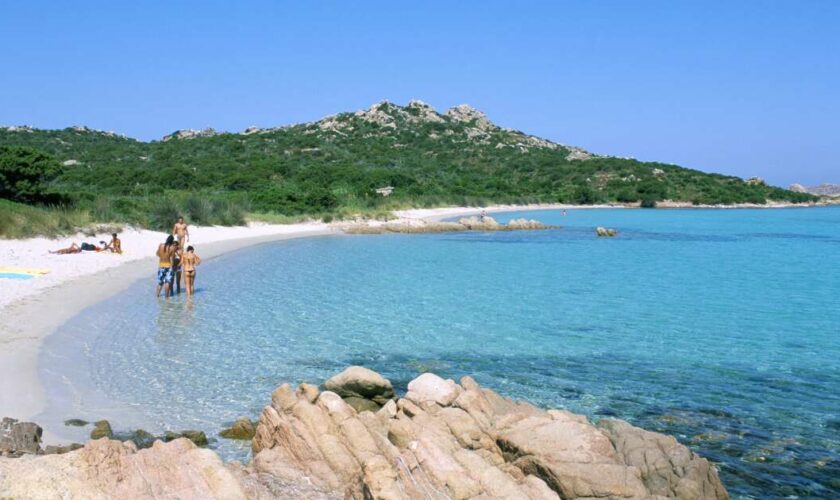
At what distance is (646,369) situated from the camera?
450 inches

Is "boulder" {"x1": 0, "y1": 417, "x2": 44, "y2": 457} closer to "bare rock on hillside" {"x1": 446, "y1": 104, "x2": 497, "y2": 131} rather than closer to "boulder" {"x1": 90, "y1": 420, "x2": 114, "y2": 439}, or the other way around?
"boulder" {"x1": 90, "y1": 420, "x2": 114, "y2": 439}

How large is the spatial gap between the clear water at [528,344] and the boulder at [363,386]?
1.25 m

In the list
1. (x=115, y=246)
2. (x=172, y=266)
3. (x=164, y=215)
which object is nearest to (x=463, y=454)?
Result: (x=172, y=266)

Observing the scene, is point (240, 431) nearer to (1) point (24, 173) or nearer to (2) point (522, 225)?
(1) point (24, 173)

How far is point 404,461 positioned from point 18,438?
3998 millimetres

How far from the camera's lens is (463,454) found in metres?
5.87

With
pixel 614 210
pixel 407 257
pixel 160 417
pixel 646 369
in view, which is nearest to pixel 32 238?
pixel 407 257

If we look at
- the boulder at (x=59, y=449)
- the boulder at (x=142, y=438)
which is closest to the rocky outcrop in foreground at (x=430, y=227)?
the boulder at (x=142, y=438)

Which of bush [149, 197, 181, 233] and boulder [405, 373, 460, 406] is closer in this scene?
boulder [405, 373, 460, 406]

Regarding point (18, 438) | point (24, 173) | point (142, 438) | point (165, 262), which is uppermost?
point (24, 173)

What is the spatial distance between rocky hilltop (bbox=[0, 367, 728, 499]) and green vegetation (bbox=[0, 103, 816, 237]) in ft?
84.8

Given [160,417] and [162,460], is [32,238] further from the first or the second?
[162,460]

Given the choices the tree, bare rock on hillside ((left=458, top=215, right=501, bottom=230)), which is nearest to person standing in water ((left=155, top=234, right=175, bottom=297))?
the tree

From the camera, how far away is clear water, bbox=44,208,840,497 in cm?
864
